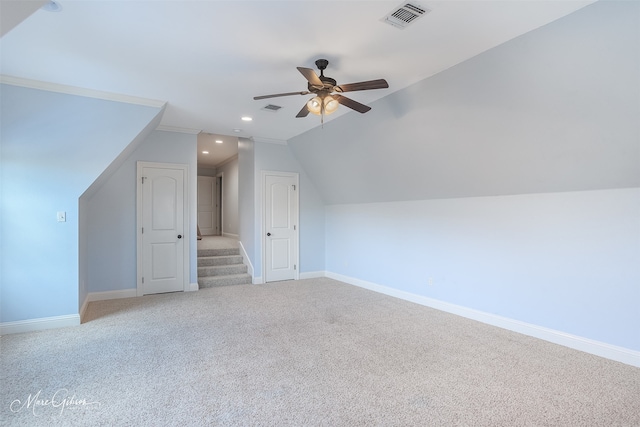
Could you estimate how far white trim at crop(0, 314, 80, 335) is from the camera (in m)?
3.55

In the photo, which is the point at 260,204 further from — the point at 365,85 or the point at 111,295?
the point at 365,85

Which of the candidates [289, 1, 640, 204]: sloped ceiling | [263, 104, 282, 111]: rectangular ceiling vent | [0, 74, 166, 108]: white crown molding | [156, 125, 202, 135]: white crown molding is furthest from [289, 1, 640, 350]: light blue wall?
[0, 74, 166, 108]: white crown molding

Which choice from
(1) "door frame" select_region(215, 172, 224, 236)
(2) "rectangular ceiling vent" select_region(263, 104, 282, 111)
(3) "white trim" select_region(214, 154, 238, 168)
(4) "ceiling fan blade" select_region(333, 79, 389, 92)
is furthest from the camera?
(1) "door frame" select_region(215, 172, 224, 236)

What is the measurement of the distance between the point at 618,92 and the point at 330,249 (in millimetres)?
5111

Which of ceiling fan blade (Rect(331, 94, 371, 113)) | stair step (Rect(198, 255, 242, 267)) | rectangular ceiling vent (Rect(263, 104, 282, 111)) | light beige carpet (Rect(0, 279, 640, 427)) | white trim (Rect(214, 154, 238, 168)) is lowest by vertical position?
light beige carpet (Rect(0, 279, 640, 427))

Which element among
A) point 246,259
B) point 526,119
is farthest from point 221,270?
point 526,119

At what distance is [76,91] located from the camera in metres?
3.74

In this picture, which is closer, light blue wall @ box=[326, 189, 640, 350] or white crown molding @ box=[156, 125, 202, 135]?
light blue wall @ box=[326, 189, 640, 350]

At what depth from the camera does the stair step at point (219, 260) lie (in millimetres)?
6375

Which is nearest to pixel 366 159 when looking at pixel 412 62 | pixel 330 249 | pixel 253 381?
pixel 412 62

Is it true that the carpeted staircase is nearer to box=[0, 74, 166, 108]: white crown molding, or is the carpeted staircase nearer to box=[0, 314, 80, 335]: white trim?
box=[0, 314, 80, 335]: white trim

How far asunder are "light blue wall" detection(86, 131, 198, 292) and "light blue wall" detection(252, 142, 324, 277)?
1.56 meters

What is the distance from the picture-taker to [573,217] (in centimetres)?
326

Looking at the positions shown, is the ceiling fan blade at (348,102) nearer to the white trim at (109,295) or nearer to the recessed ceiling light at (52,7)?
the recessed ceiling light at (52,7)
